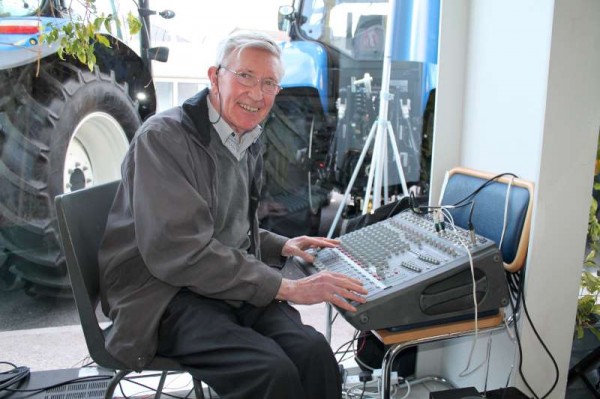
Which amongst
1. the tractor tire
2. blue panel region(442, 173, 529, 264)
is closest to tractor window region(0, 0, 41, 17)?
the tractor tire

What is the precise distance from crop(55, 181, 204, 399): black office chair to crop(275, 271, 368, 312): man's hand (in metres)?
0.30

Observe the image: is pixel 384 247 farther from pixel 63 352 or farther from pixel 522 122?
pixel 63 352

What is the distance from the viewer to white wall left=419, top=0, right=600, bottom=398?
1192 millimetres

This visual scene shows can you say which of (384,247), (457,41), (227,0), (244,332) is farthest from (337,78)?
(244,332)

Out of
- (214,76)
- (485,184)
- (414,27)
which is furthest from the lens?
(414,27)

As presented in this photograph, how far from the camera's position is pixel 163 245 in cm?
105

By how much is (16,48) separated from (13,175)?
0.43m

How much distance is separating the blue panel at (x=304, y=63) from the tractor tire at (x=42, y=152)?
975mm

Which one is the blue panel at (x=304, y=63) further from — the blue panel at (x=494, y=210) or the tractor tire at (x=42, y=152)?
the blue panel at (x=494, y=210)

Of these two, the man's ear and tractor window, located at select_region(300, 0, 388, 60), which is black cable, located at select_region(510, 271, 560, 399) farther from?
tractor window, located at select_region(300, 0, 388, 60)

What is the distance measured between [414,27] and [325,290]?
161cm

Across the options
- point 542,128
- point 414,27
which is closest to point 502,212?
point 542,128

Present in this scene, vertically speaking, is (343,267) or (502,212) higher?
(502,212)

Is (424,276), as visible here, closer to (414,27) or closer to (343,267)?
(343,267)
